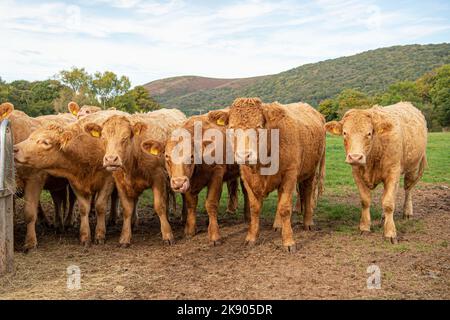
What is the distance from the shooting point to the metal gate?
534 centimetres

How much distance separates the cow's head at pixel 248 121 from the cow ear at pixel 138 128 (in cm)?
114

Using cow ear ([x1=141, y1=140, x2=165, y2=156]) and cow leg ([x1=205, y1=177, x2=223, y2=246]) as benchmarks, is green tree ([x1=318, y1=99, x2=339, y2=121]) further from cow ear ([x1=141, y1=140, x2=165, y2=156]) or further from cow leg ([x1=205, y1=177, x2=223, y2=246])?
cow ear ([x1=141, y1=140, x2=165, y2=156])

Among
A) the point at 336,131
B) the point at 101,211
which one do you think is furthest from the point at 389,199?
the point at 101,211

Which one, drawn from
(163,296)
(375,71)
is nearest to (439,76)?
(375,71)

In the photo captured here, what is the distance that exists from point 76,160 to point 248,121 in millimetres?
2780

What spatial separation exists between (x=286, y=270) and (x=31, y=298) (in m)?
2.74

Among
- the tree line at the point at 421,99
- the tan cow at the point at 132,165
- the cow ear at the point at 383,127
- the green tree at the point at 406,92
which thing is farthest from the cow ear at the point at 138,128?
the green tree at the point at 406,92

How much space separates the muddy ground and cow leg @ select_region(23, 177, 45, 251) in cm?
19

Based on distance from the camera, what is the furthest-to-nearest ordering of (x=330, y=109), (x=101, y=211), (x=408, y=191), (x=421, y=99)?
1. (x=421, y=99)
2. (x=330, y=109)
3. (x=408, y=191)
4. (x=101, y=211)

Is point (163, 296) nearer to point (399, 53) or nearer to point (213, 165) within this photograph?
point (213, 165)

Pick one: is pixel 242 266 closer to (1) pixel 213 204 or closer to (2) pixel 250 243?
(2) pixel 250 243

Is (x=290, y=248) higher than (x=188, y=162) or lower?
lower

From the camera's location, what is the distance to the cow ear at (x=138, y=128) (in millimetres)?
6781

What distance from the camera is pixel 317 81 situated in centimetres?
9712
